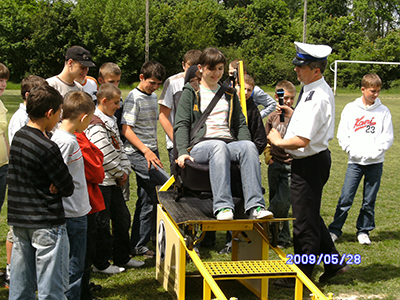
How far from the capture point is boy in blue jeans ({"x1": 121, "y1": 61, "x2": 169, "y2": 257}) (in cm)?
502

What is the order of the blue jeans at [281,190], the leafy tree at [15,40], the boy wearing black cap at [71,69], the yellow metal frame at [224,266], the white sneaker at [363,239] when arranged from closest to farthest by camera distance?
the yellow metal frame at [224,266], the boy wearing black cap at [71,69], the blue jeans at [281,190], the white sneaker at [363,239], the leafy tree at [15,40]

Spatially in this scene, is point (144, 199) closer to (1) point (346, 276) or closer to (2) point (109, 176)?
(2) point (109, 176)

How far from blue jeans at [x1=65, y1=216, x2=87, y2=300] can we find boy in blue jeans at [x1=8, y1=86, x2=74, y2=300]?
1.07 ft

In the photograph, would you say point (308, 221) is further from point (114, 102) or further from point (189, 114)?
point (114, 102)

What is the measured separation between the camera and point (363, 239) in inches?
228

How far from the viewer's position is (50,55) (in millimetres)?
47688

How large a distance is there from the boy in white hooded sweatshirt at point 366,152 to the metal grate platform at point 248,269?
245 centimetres

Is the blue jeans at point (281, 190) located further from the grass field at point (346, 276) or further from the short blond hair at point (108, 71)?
the short blond hair at point (108, 71)

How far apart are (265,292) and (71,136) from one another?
2161mm

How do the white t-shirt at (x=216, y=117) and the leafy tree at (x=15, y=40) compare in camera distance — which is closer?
the white t-shirt at (x=216, y=117)

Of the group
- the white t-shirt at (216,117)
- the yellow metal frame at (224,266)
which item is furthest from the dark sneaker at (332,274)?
the white t-shirt at (216,117)

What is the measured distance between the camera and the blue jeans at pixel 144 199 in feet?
16.6

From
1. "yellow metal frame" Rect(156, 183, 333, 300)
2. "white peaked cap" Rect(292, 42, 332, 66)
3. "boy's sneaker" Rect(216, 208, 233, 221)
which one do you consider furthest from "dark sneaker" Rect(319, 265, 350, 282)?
"white peaked cap" Rect(292, 42, 332, 66)

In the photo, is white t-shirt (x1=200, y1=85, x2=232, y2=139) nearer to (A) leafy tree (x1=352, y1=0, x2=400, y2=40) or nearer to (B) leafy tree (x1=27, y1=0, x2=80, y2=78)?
(B) leafy tree (x1=27, y1=0, x2=80, y2=78)
